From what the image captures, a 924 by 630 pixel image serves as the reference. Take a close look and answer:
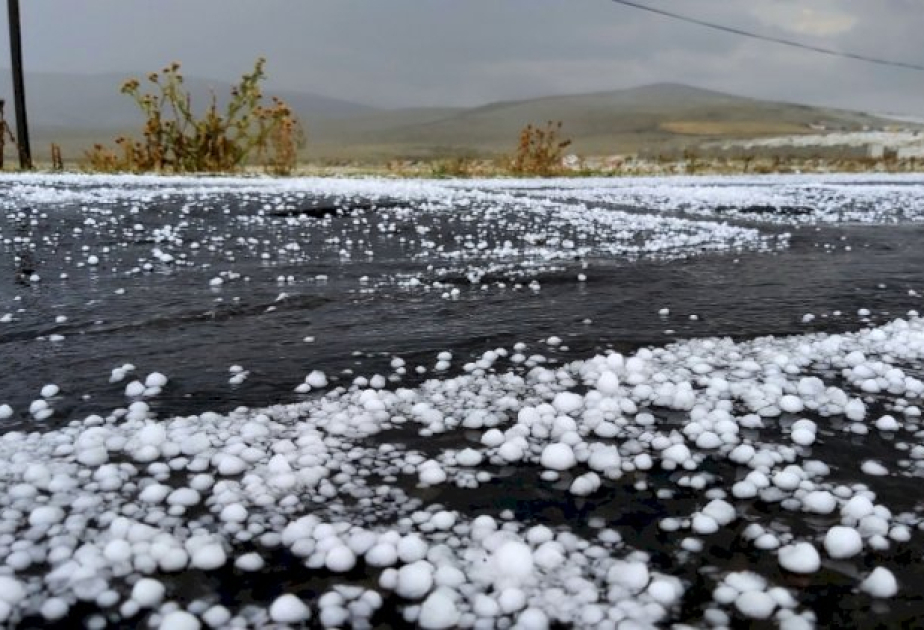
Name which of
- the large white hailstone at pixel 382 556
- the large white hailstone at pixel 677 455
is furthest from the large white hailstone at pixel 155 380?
the large white hailstone at pixel 677 455

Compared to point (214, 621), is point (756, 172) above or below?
above

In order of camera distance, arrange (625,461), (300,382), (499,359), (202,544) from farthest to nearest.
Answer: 1. (499,359)
2. (300,382)
3. (625,461)
4. (202,544)

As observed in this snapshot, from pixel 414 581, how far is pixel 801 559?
3.07 ft

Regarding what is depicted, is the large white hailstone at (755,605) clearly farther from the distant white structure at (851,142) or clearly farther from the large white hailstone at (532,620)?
the distant white structure at (851,142)

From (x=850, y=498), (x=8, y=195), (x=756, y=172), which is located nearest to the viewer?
(x=850, y=498)

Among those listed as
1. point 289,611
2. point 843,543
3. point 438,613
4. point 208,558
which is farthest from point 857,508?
point 208,558

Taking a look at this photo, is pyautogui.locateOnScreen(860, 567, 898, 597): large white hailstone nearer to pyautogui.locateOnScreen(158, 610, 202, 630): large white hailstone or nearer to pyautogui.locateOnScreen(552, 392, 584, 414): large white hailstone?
pyautogui.locateOnScreen(552, 392, 584, 414): large white hailstone

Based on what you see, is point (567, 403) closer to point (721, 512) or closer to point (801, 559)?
point (721, 512)

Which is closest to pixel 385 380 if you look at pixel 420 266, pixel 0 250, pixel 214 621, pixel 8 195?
pixel 214 621

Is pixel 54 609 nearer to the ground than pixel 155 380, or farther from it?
nearer to the ground

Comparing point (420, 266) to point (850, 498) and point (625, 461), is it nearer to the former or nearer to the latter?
point (625, 461)

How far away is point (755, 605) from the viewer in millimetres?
1682

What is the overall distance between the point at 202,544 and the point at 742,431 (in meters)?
1.85

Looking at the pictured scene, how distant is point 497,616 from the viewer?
1.65 meters
